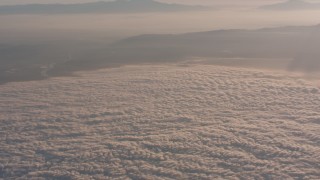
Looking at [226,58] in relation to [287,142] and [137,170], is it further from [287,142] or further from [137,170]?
[137,170]

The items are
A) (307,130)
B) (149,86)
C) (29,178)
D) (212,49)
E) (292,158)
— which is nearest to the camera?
(29,178)

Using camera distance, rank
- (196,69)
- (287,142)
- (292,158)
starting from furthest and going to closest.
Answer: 1. (196,69)
2. (287,142)
3. (292,158)

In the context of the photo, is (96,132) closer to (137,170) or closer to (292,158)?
(137,170)

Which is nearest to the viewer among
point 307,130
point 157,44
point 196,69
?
point 307,130

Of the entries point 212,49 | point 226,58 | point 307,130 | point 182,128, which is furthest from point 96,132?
point 212,49

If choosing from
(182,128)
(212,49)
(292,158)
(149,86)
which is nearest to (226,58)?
(212,49)

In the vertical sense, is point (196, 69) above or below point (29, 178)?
above

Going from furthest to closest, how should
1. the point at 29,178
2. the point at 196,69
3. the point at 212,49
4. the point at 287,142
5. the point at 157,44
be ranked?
the point at 157,44
the point at 212,49
the point at 196,69
the point at 287,142
the point at 29,178

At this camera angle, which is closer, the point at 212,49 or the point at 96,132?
the point at 96,132

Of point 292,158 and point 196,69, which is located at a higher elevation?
point 196,69
